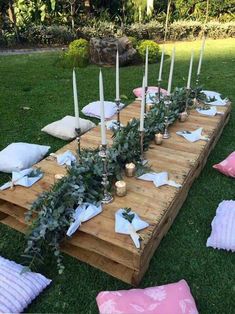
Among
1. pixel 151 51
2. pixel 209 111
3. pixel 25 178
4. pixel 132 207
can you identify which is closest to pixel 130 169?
pixel 132 207

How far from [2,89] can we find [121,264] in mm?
4874

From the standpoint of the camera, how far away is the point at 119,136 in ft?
10.4

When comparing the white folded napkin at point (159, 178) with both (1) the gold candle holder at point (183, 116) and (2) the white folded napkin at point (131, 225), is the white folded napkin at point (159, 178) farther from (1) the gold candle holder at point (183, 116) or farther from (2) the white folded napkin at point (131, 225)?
(1) the gold candle holder at point (183, 116)

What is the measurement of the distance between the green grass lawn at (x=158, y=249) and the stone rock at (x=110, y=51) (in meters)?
1.43

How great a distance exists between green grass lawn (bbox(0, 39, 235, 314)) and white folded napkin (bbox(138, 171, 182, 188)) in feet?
→ 1.30

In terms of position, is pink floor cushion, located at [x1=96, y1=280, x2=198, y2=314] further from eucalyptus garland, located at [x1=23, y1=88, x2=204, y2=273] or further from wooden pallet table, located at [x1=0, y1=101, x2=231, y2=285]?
eucalyptus garland, located at [x1=23, y1=88, x2=204, y2=273]

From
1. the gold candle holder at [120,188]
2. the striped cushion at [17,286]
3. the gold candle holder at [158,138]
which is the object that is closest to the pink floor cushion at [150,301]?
the striped cushion at [17,286]

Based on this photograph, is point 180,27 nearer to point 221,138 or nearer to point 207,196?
point 221,138

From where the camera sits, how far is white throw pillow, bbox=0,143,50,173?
11.3 ft

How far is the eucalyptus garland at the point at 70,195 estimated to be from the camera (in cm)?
233

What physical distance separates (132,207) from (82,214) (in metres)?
0.38

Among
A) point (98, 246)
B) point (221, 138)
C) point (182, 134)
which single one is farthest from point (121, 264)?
point (221, 138)

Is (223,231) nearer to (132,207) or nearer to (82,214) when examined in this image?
(132,207)

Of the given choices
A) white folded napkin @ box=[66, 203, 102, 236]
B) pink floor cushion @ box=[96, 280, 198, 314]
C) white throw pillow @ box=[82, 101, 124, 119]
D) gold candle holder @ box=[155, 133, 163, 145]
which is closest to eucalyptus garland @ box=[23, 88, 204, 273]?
white folded napkin @ box=[66, 203, 102, 236]
